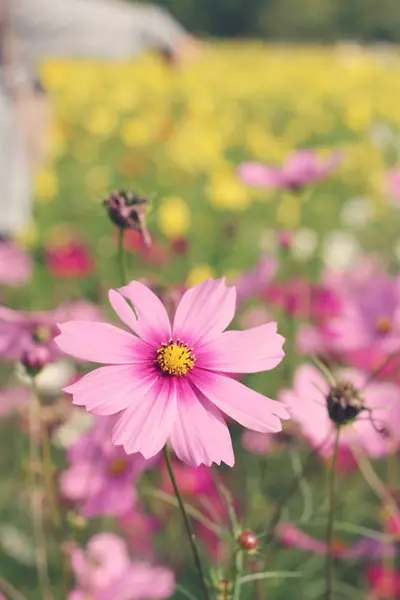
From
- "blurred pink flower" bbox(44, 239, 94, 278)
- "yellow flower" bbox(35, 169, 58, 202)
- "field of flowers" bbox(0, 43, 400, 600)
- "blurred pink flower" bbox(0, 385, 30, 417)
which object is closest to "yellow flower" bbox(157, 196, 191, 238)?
"field of flowers" bbox(0, 43, 400, 600)

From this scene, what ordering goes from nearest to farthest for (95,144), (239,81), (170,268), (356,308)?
(356,308)
(170,268)
(95,144)
(239,81)

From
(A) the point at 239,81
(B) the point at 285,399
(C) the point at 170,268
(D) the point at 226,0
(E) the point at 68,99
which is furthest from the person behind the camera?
(D) the point at 226,0

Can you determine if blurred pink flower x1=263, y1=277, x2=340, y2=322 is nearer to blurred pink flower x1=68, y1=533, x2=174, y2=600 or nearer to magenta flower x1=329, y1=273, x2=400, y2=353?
magenta flower x1=329, y1=273, x2=400, y2=353

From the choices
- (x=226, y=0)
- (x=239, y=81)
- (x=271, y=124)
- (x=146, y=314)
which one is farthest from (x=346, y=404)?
(x=226, y=0)

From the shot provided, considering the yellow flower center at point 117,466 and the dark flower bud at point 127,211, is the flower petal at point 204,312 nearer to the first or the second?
the dark flower bud at point 127,211

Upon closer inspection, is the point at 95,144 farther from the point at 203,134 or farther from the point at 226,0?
the point at 226,0

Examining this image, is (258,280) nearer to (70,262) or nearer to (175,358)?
(175,358)
